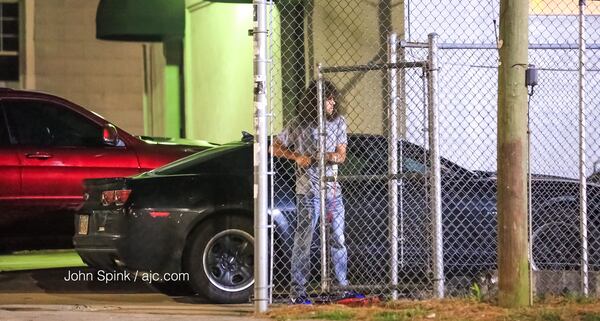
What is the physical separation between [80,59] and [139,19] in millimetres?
1439

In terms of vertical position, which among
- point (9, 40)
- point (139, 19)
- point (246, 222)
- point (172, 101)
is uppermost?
point (139, 19)

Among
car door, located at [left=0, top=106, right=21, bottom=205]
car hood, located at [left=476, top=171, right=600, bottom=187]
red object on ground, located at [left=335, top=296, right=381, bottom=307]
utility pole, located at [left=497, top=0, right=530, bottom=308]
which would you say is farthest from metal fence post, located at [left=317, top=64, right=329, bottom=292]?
car door, located at [left=0, top=106, right=21, bottom=205]

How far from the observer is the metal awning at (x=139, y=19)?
47.4 feet

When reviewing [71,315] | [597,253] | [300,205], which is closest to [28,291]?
[71,315]

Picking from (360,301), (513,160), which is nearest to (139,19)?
(360,301)

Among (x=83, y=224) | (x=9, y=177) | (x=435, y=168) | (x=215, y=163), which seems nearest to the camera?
(x=435, y=168)

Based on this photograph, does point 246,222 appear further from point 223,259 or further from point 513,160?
point 513,160

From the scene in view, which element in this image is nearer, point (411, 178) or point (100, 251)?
point (411, 178)

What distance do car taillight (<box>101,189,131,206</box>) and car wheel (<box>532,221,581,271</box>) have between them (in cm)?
357

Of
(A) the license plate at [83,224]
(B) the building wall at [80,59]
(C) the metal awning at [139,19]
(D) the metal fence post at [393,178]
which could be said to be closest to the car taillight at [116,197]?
(A) the license plate at [83,224]

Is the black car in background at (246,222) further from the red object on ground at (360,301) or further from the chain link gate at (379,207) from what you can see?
the red object on ground at (360,301)

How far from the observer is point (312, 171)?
342 inches

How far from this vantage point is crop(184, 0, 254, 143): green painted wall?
47.7 feet

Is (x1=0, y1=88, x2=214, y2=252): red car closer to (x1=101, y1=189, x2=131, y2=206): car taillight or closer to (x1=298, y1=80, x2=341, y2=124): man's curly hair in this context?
(x1=101, y1=189, x2=131, y2=206): car taillight
